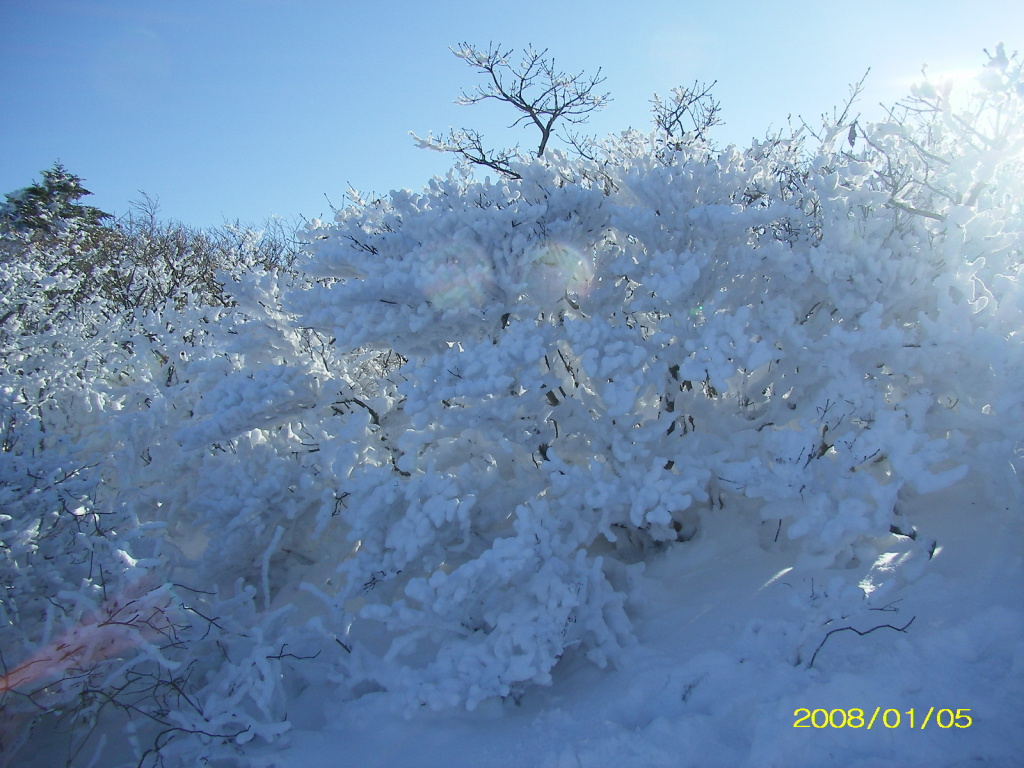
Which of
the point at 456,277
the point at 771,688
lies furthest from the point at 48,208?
the point at 771,688

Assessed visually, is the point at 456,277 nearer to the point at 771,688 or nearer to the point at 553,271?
the point at 553,271

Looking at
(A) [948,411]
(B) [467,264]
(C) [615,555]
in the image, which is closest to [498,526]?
(C) [615,555]

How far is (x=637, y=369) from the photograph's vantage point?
11.5 feet

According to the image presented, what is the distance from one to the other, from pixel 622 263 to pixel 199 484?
3.47 meters

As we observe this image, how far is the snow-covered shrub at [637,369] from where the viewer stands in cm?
317

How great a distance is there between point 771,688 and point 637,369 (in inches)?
67.7

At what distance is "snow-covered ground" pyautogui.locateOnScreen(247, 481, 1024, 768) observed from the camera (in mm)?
2289

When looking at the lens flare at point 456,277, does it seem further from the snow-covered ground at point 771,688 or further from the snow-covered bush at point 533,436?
the snow-covered ground at point 771,688

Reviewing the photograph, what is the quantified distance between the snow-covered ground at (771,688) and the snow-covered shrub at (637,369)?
0.71 ft

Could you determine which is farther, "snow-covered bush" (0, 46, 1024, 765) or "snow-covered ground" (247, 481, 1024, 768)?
"snow-covered bush" (0, 46, 1024, 765)

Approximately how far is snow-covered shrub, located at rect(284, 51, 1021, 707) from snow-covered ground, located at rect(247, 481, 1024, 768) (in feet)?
0.71
